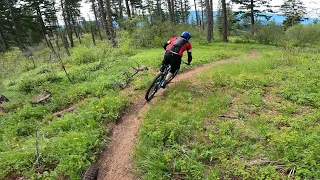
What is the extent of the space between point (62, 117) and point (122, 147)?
2439 millimetres

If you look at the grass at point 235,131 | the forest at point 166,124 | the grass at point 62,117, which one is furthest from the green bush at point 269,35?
the grass at point 235,131

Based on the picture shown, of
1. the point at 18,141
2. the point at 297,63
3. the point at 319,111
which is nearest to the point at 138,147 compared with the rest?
the point at 18,141

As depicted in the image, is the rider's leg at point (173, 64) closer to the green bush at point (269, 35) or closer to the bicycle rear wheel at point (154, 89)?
the bicycle rear wheel at point (154, 89)

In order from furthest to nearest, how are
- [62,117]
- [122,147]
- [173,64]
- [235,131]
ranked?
1. [173,64]
2. [62,117]
3. [122,147]
4. [235,131]

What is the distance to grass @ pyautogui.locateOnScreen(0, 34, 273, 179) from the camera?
4355 mm

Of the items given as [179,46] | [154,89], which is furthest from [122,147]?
[179,46]

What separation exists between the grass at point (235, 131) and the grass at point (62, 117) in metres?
1.12

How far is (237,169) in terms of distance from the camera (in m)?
3.71

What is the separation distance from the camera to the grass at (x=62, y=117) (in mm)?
4355

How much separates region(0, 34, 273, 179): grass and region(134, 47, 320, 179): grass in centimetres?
112

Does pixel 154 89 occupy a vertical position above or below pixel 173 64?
below

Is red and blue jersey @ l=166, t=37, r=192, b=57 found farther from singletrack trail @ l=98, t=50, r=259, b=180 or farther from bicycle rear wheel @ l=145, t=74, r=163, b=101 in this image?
singletrack trail @ l=98, t=50, r=259, b=180

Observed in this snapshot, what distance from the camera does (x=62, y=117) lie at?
6.36 m

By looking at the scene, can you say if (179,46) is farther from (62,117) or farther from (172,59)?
(62,117)
